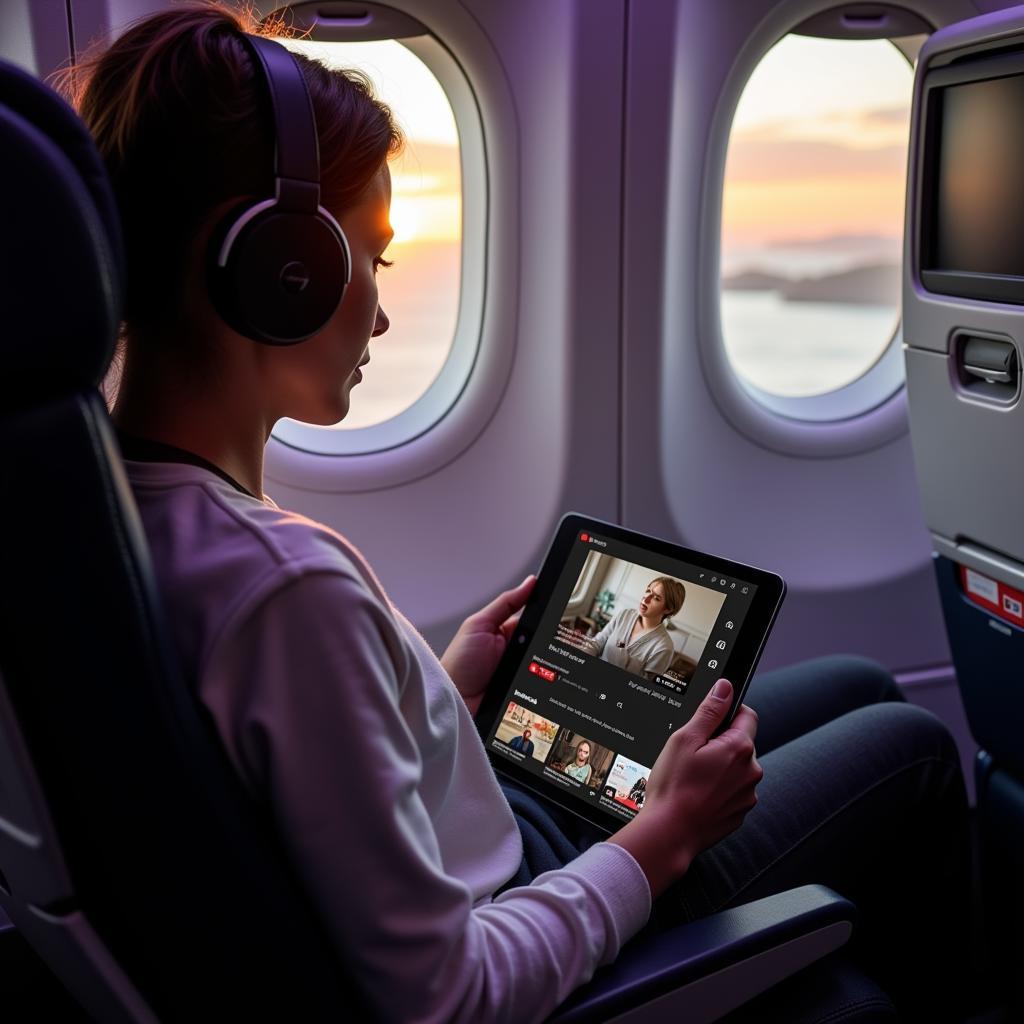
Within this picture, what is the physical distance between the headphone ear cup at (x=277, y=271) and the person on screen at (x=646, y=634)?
20.4 inches

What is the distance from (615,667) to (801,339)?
5.22 ft

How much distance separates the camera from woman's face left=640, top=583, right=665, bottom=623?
1.27m

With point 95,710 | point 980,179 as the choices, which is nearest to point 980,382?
point 980,179

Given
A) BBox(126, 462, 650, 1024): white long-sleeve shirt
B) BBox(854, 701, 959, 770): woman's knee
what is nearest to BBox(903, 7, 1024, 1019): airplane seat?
BBox(854, 701, 959, 770): woman's knee

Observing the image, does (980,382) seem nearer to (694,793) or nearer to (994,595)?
(994,595)

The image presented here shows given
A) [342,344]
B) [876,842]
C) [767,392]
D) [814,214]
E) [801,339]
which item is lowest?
[876,842]

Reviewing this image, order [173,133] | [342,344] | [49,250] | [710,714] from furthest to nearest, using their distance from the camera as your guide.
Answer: [710,714] < [342,344] < [173,133] < [49,250]

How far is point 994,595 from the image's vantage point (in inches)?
68.3

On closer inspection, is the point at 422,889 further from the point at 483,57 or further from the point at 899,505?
the point at 899,505

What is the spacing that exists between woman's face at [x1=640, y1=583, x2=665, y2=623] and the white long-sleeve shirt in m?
0.44

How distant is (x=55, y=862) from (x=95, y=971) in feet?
0.32

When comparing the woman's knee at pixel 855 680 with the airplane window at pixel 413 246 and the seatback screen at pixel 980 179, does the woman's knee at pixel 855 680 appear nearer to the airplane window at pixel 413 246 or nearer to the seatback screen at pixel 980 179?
the seatback screen at pixel 980 179

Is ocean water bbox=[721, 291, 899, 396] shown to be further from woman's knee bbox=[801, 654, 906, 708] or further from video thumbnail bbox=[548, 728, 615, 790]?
video thumbnail bbox=[548, 728, 615, 790]

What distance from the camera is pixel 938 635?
2.81 metres
